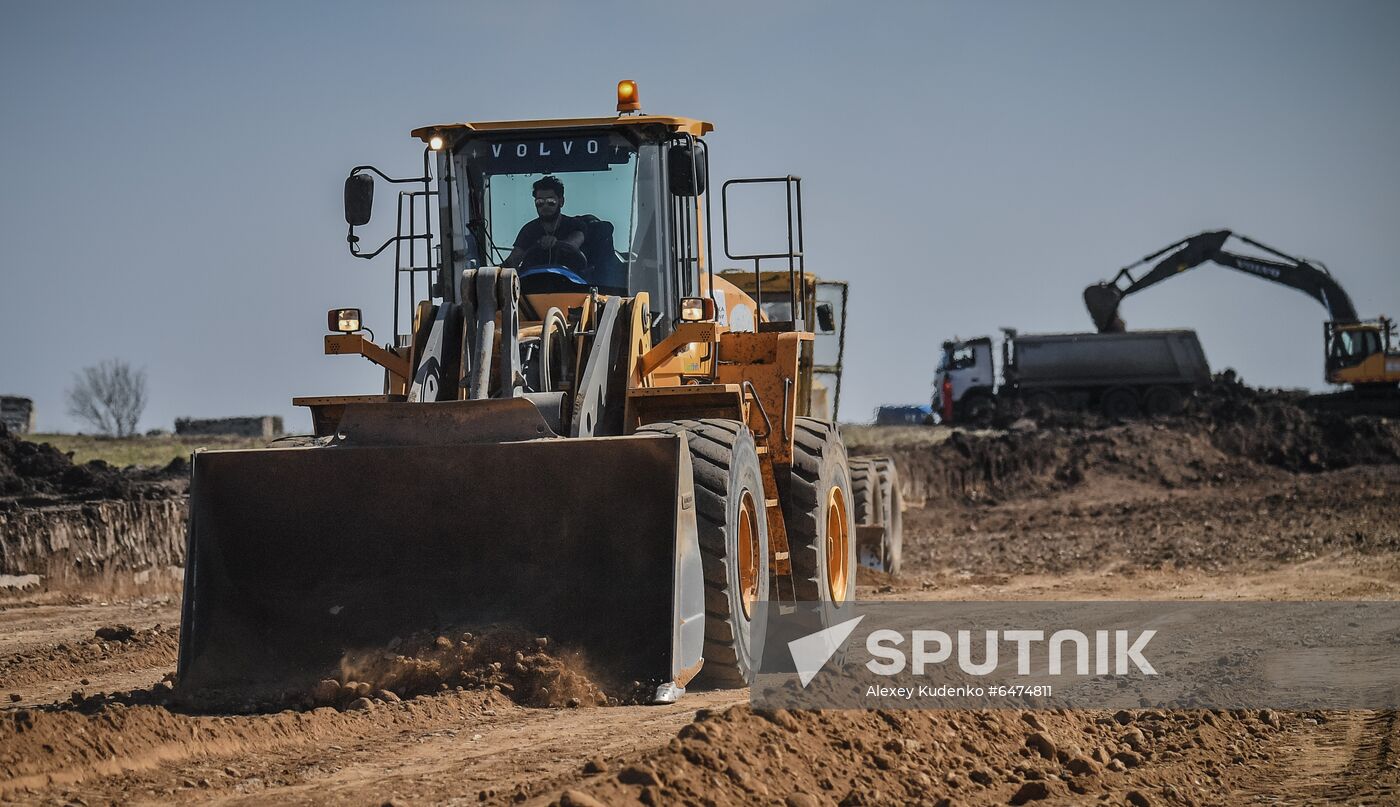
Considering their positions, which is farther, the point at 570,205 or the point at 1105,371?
the point at 1105,371

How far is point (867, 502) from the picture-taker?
14.5 metres

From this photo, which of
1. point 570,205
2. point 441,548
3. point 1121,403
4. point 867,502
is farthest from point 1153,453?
point 441,548

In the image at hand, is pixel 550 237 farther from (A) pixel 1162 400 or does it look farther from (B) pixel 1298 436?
(A) pixel 1162 400

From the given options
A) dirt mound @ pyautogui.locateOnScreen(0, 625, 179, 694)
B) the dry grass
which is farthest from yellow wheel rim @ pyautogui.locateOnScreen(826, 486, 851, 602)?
the dry grass

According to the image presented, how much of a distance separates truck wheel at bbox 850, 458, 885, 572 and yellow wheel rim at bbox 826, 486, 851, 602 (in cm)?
287

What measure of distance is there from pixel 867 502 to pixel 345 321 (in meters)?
6.44

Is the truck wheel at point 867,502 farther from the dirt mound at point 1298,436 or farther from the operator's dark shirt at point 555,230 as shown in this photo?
the dirt mound at point 1298,436

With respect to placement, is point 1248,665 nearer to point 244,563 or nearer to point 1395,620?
point 1395,620

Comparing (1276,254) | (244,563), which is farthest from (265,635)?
(1276,254)

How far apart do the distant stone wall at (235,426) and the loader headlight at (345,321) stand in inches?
1143

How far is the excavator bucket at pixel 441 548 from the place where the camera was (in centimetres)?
756
